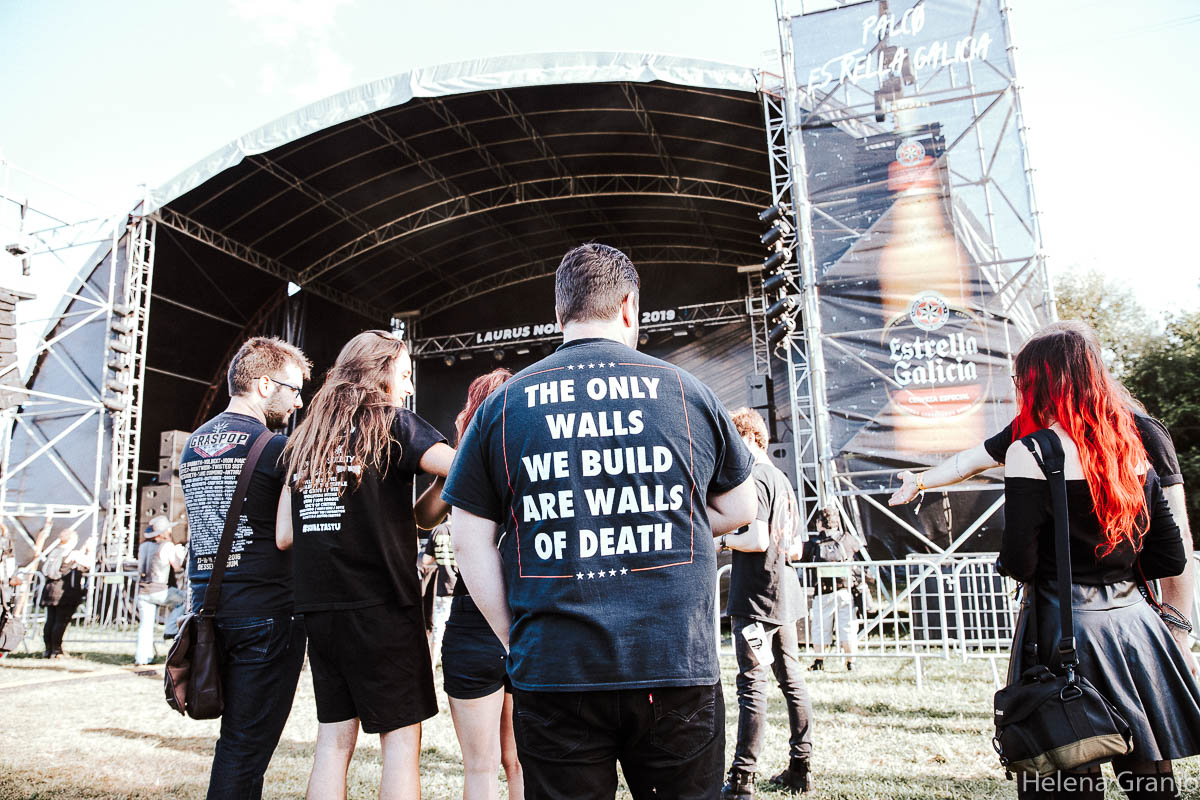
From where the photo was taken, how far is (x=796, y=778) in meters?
3.50

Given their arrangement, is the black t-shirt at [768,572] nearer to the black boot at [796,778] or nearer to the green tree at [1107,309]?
the black boot at [796,778]

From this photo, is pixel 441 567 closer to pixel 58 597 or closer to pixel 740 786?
pixel 740 786

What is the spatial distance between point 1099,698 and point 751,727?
1.75 m

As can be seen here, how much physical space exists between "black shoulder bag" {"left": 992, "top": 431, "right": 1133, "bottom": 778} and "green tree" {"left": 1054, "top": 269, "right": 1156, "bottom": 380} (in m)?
26.2

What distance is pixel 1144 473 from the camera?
2096 millimetres

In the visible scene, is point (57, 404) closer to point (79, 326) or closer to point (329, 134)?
point (79, 326)

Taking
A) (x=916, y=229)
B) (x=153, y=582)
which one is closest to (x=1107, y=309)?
(x=916, y=229)

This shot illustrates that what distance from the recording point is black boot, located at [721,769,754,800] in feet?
10.6

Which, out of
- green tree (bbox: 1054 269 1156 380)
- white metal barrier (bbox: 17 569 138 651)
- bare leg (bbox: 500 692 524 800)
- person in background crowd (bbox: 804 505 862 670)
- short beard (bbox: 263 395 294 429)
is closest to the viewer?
bare leg (bbox: 500 692 524 800)

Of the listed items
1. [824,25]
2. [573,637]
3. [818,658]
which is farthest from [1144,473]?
[824,25]

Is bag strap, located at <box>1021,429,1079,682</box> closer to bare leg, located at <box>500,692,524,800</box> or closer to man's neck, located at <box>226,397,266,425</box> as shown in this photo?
bare leg, located at <box>500,692,524,800</box>

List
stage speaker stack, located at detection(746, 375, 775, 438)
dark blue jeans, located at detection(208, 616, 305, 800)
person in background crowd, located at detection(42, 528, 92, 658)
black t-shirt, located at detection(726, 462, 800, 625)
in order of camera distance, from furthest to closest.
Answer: stage speaker stack, located at detection(746, 375, 775, 438) → person in background crowd, located at detection(42, 528, 92, 658) → black t-shirt, located at detection(726, 462, 800, 625) → dark blue jeans, located at detection(208, 616, 305, 800)

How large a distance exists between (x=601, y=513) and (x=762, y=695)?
227cm

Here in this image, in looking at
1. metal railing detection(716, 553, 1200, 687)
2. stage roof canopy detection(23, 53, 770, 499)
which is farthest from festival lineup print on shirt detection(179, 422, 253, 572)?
stage roof canopy detection(23, 53, 770, 499)
